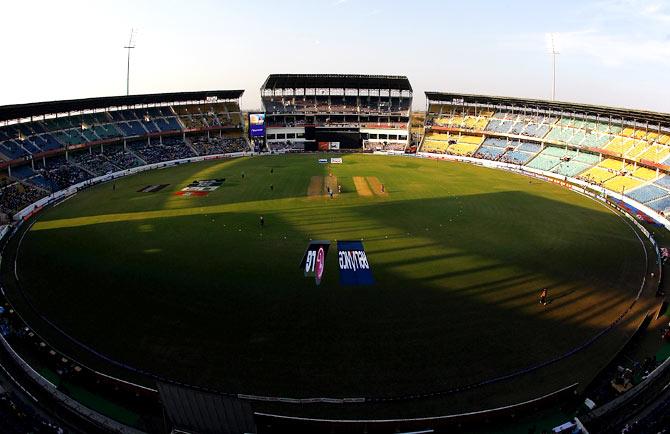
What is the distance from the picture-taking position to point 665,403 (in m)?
17.6

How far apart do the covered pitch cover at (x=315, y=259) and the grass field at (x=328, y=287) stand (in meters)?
0.68

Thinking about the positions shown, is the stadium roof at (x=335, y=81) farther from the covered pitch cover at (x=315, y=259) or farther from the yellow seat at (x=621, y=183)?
the covered pitch cover at (x=315, y=259)

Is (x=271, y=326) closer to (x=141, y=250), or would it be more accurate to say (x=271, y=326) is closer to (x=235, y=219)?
(x=141, y=250)

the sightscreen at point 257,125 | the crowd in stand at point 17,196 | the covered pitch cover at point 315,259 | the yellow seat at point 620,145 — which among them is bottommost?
the covered pitch cover at point 315,259

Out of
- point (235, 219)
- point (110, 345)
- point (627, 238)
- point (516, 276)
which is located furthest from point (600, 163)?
point (110, 345)

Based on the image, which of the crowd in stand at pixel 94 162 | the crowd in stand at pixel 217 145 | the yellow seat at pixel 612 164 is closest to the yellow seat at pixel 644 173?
the yellow seat at pixel 612 164

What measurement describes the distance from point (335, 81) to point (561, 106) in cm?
4782

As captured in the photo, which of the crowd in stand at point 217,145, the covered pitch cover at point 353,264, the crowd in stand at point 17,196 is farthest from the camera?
the crowd in stand at point 217,145

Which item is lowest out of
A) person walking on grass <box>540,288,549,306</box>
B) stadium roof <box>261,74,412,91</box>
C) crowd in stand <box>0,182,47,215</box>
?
person walking on grass <box>540,288,549,306</box>

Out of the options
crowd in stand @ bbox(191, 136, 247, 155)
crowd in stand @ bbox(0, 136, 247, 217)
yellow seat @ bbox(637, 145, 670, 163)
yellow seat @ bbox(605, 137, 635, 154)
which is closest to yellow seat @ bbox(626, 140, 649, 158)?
yellow seat @ bbox(605, 137, 635, 154)

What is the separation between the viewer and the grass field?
20766mm

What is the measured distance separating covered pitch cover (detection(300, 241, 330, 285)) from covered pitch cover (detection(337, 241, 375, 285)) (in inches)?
48.7

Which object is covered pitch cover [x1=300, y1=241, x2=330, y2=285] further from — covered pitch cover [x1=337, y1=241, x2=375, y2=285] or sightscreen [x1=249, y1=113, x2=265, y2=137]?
sightscreen [x1=249, y1=113, x2=265, y2=137]

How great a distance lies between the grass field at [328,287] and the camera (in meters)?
20.8
